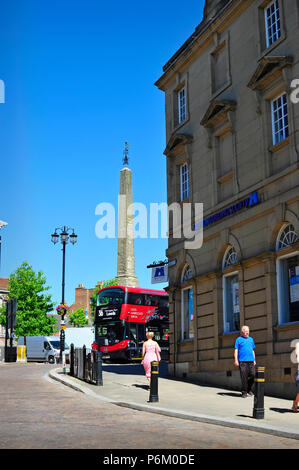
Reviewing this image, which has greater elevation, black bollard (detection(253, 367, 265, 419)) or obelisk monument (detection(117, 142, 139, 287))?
obelisk monument (detection(117, 142, 139, 287))

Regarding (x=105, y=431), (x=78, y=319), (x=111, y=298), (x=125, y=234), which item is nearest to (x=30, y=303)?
(x=125, y=234)

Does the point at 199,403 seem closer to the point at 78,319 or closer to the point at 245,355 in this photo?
the point at 245,355

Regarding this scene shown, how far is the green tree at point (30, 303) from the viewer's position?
6053 cm

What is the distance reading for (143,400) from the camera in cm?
1430

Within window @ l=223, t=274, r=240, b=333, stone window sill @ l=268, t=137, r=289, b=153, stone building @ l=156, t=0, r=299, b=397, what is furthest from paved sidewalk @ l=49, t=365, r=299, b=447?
stone window sill @ l=268, t=137, r=289, b=153

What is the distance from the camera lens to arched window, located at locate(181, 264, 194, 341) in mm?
21531

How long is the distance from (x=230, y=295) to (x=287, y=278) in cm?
315

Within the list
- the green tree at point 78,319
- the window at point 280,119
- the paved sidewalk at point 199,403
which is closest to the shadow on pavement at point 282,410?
the paved sidewalk at point 199,403

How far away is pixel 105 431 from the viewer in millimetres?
9070

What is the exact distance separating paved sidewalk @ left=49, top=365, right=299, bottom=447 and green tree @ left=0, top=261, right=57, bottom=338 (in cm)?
4131

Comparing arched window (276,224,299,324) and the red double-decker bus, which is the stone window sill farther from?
the red double-decker bus

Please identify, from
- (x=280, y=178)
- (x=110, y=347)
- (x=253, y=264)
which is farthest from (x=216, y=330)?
(x=110, y=347)

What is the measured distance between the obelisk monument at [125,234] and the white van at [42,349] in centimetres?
1439

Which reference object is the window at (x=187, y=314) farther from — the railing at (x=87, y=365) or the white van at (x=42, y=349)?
the white van at (x=42, y=349)
